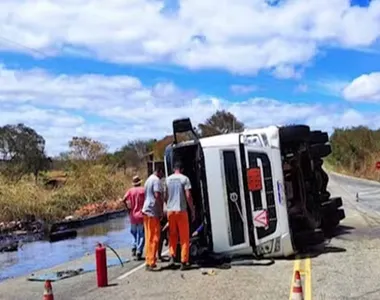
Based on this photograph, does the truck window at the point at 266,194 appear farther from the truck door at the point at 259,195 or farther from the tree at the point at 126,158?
the tree at the point at 126,158

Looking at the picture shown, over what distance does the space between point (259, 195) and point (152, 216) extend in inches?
88.4

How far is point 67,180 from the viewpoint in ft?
146

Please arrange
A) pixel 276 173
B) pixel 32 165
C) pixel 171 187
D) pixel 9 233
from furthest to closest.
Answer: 1. pixel 32 165
2. pixel 9 233
3. pixel 276 173
4. pixel 171 187

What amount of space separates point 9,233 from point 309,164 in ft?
60.1

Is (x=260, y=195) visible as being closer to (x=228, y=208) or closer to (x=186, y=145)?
(x=228, y=208)

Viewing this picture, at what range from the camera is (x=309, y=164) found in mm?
17422

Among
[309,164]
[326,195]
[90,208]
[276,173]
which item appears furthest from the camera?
[90,208]

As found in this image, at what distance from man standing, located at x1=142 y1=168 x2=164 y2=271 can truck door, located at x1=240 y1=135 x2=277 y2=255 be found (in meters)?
1.81

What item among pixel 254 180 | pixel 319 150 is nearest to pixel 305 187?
pixel 319 150

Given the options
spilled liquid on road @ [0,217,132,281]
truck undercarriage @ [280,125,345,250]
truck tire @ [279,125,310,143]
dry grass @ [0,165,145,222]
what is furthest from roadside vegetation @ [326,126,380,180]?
truck tire @ [279,125,310,143]

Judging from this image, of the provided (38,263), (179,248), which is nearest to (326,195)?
(179,248)

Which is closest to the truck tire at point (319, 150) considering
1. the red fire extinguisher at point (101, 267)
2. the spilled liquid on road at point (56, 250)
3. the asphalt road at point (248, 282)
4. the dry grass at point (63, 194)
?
the asphalt road at point (248, 282)

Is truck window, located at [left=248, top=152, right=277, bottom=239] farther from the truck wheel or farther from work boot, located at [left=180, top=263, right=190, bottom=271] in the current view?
the truck wheel

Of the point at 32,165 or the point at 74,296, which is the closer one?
the point at 74,296
